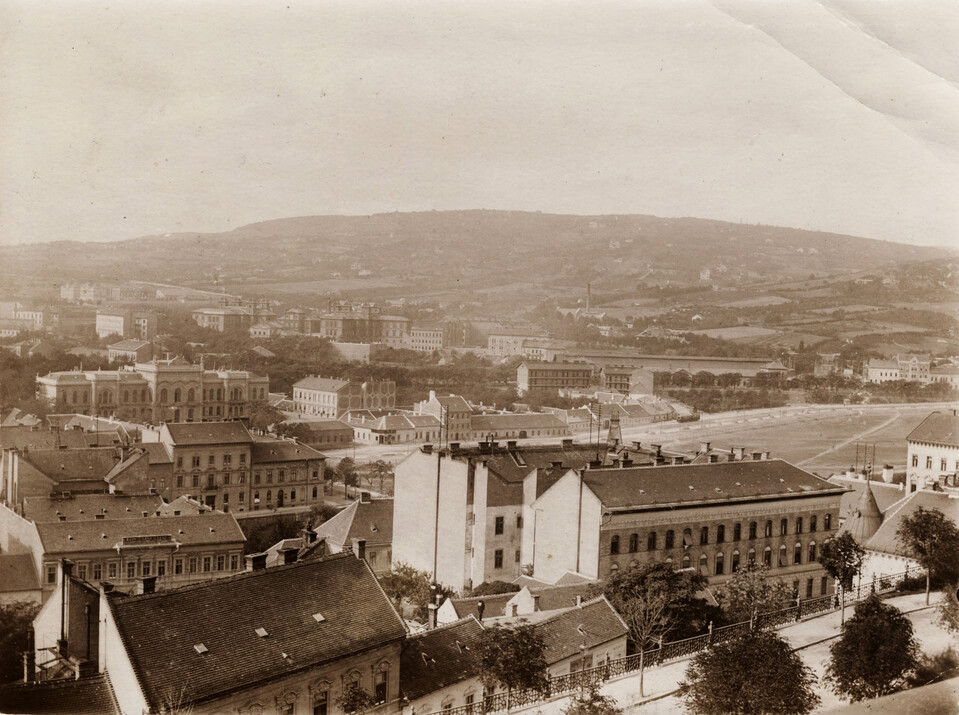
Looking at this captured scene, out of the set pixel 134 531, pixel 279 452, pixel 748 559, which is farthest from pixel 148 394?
pixel 748 559

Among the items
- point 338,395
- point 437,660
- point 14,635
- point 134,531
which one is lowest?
point 14,635

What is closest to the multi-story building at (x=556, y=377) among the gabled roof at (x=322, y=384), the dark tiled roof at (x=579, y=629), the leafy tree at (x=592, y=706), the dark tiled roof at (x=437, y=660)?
the gabled roof at (x=322, y=384)

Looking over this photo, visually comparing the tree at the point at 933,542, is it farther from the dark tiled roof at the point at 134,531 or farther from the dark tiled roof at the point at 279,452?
the dark tiled roof at the point at 279,452

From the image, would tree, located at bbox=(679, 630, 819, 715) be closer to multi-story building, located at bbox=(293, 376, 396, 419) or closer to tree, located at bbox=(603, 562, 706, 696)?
tree, located at bbox=(603, 562, 706, 696)

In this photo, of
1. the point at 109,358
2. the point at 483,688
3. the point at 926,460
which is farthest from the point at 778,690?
the point at 109,358

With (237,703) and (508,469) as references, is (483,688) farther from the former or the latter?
(508,469)

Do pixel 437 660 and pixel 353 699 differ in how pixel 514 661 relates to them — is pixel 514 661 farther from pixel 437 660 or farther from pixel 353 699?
pixel 353 699

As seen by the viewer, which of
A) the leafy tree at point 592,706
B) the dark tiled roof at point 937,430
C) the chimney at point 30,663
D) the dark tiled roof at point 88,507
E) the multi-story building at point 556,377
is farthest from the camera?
the multi-story building at point 556,377
